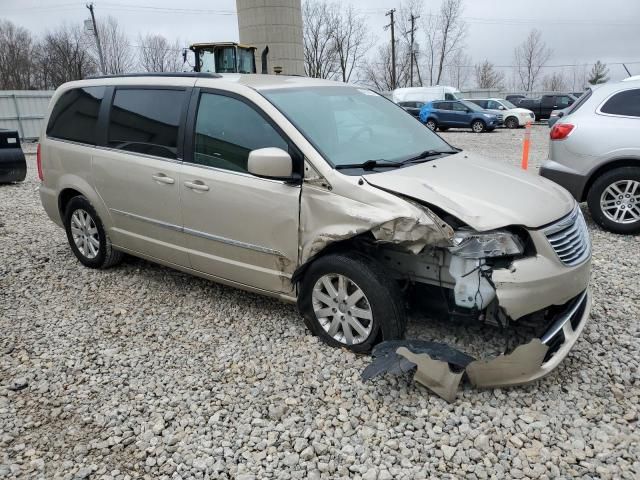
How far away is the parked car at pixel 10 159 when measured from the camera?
1082 cm

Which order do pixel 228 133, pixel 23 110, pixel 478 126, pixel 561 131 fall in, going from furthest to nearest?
pixel 478 126 < pixel 23 110 < pixel 561 131 < pixel 228 133

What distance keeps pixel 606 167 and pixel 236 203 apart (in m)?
4.59

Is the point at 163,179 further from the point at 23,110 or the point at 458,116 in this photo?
the point at 458,116

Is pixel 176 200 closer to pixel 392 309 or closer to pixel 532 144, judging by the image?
pixel 392 309

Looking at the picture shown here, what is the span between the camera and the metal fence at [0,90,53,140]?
2127cm

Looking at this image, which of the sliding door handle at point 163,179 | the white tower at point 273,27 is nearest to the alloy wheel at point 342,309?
the sliding door handle at point 163,179

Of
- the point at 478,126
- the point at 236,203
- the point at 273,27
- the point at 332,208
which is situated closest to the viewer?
the point at 332,208

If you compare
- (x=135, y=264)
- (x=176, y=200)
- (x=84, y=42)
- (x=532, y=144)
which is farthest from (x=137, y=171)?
(x=84, y=42)

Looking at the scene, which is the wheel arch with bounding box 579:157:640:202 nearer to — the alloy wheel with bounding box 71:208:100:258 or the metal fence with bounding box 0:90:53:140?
the alloy wheel with bounding box 71:208:100:258

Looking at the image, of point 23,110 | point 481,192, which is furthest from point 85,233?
point 23,110

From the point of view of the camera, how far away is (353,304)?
3.42 metres

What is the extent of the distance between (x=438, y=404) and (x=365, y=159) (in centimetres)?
163

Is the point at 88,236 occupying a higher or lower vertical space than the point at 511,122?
lower

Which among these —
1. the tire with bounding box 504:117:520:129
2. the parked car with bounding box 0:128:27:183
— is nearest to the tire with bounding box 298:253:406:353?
the parked car with bounding box 0:128:27:183
